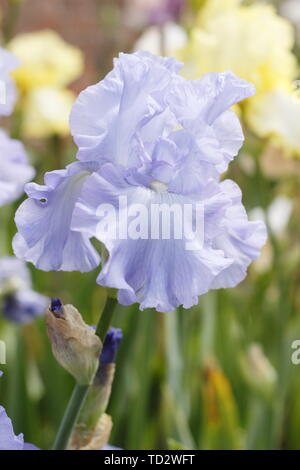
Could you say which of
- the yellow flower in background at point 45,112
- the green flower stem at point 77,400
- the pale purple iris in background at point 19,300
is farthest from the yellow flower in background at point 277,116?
the green flower stem at point 77,400

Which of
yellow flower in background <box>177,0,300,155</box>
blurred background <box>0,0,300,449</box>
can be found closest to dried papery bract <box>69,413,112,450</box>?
blurred background <box>0,0,300,449</box>

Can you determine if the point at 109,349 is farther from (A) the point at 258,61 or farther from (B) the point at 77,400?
(A) the point at 258,61

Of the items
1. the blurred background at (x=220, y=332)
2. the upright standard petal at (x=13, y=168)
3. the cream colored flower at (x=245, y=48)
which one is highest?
the cream colored flower at (x=245, y=48)

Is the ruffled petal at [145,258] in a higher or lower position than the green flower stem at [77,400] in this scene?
higher

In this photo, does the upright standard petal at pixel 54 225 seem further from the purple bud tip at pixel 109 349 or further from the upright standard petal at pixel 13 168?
the upright standard petal at pixel 13 168

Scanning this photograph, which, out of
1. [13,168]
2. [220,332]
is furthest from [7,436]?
[220,332]

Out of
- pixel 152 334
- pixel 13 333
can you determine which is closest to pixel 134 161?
pixel 152 334
